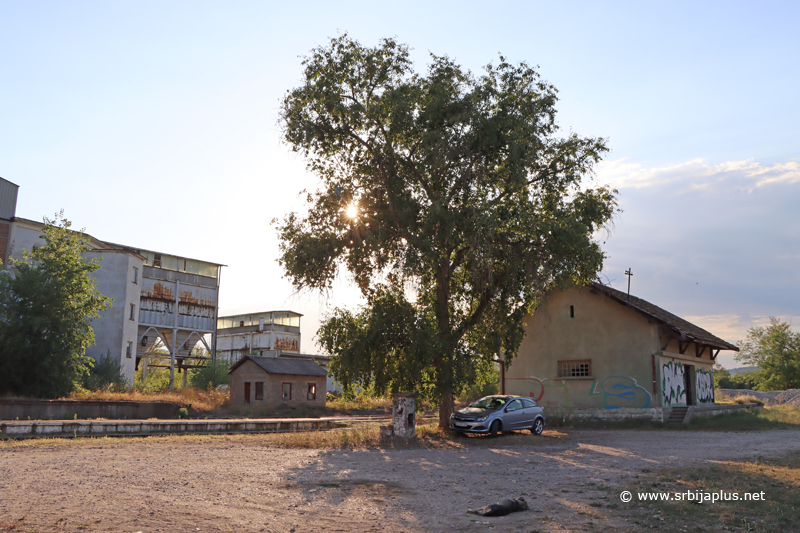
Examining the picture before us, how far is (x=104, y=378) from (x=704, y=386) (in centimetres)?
3550

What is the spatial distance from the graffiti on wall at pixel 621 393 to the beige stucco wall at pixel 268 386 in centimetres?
2216

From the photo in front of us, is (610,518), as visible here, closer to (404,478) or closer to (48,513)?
(404,478)

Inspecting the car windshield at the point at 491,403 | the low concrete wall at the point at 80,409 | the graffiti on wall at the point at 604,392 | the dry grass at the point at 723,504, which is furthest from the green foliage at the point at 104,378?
the dry grass at the point at 723,504

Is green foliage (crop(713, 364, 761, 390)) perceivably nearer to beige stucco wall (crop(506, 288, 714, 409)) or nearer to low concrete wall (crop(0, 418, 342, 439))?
beige stucco wall (crop(506, 288, 714, 409))

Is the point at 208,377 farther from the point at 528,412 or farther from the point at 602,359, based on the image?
the point at 528,412

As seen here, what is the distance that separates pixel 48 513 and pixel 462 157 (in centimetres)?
1607

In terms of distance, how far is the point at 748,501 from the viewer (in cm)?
780

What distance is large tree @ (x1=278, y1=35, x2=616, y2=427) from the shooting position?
19.6m

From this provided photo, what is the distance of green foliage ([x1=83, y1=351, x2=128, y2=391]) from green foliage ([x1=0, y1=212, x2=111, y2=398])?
256 centimetres

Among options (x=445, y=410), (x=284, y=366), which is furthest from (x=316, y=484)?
(x=284, y=366)

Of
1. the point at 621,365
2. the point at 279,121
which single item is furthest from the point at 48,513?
the point at 621,365

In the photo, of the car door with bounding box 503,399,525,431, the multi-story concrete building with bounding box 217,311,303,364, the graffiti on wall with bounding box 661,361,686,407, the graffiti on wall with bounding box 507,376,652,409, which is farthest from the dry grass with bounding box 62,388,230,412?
the multi-story concrete building with bounding box 217,311,303,364

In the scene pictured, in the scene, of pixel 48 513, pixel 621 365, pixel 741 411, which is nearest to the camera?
pixel 48 513

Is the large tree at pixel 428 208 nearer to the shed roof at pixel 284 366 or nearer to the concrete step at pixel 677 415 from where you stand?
the concrete step at pixel 677 415
